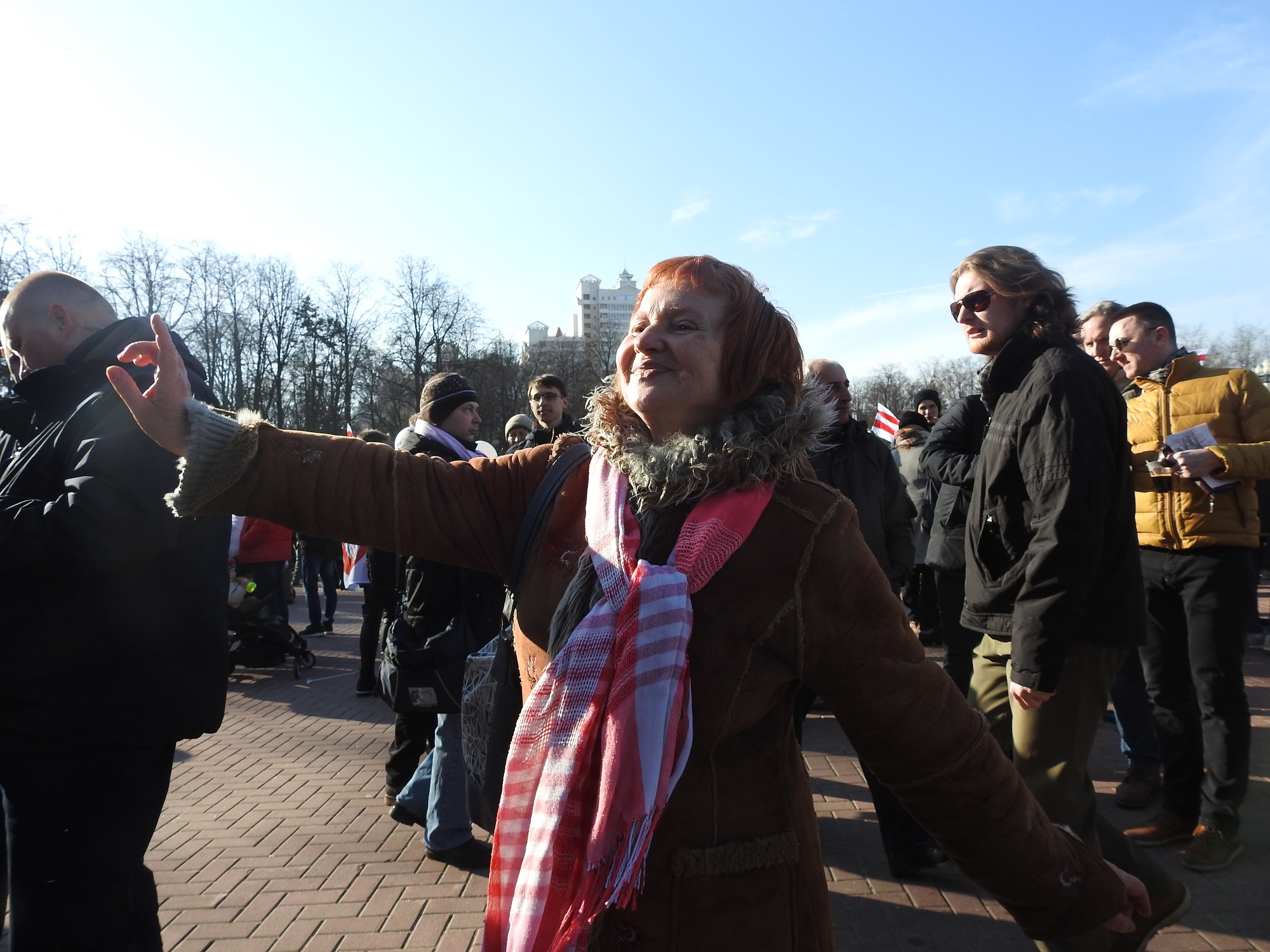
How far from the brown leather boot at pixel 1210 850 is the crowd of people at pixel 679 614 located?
0.04ft

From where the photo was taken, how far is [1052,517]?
2645mm

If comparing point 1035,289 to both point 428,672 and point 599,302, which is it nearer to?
point 428,672

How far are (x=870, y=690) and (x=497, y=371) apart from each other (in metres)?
45.6

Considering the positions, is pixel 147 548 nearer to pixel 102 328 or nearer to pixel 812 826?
pixel 102 328

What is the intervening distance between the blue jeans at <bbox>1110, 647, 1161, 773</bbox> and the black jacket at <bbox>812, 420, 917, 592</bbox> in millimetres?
1240

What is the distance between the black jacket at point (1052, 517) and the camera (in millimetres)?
2609

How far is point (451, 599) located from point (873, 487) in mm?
2143

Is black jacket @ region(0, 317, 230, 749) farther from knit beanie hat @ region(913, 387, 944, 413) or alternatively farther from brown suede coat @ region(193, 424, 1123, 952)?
knit beanie hat @ region(913, 387, 944, 413)

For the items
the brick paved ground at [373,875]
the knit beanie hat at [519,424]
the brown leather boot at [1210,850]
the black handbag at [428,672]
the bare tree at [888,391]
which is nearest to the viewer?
the brick paved ground at [373,875]

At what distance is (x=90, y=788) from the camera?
2.29 metres

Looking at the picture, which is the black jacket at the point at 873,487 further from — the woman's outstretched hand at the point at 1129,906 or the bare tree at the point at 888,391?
the bare tree at the point at 888,391

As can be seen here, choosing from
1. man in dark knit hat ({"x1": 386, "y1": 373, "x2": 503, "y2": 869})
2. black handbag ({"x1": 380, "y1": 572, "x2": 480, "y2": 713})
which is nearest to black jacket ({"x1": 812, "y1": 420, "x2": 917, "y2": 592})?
man in dark knit hat ({"x1": 386, "y1": 373, "x2": 503, "y2": 869})

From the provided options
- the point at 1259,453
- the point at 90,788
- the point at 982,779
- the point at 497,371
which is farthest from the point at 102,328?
the point at 497,371

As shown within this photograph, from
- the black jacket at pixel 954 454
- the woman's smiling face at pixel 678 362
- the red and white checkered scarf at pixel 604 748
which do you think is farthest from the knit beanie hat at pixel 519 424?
the red and white checkered scarf at pixel 604 748
